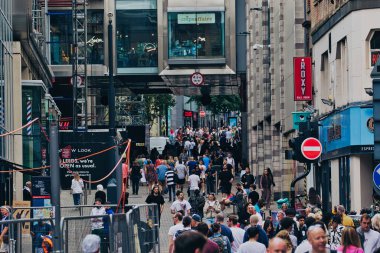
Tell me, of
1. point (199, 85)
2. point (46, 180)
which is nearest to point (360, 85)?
point (46, 180)

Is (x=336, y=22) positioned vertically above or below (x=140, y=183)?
above

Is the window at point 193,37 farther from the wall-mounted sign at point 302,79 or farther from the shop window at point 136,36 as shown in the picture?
the wall-mounted sign at point 302,79

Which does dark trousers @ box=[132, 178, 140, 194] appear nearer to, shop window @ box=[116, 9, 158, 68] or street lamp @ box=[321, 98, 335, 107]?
street lamp @ box=[321, 98, 335, 107]

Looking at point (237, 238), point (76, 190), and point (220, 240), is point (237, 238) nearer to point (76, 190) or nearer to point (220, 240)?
point (220, 240)

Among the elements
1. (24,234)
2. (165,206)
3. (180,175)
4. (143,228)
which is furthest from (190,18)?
(24,234)

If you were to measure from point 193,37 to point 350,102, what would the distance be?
38392 millimetres

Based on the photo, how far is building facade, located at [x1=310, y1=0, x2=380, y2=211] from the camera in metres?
37.0

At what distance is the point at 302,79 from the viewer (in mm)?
46031

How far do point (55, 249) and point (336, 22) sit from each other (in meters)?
25.2

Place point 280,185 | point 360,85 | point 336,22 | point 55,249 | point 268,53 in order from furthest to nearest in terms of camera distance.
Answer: point 268,53
point 280,185
point 336,22
point 360,85
point 55,249

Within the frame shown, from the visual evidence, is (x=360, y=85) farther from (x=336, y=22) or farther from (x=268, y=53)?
(x=268, y=53)

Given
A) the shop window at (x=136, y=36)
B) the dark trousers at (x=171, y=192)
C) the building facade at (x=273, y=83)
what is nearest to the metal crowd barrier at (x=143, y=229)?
the building facade at (x=273, y=83)

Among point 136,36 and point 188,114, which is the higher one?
point 136,36

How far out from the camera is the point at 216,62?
75.7 meters
